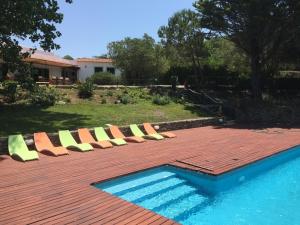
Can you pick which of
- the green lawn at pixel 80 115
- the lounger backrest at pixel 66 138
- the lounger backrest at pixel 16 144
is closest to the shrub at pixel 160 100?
the green lawn at pixel 80 115

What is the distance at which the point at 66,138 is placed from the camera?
13.3 metres

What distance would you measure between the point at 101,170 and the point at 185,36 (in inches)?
790

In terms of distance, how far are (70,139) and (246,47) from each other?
1625 cm

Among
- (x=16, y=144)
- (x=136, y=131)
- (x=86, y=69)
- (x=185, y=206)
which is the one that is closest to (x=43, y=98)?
(x=136, y=131)

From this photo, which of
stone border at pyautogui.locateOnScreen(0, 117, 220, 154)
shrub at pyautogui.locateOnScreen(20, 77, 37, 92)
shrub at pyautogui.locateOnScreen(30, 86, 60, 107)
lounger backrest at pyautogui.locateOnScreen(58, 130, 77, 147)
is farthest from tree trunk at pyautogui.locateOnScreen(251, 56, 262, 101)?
lounger backrest at pyautogui.locateOnScreen(58, 130, 77, 147)

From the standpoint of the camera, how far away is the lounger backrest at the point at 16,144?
11.6 meters

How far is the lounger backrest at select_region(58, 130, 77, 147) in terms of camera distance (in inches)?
512

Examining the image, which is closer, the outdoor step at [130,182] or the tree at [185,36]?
the outdoor step at [130,182]

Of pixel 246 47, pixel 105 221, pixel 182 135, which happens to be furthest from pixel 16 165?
pixel 246 47

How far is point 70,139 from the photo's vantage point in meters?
13.3

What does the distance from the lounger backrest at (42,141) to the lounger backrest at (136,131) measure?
3706mm

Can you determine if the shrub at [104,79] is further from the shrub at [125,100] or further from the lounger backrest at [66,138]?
the lounger backrest at [66,138]

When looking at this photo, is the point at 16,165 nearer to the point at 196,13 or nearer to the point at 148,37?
the point at 196,13

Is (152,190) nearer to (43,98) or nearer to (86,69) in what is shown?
(43,98)
